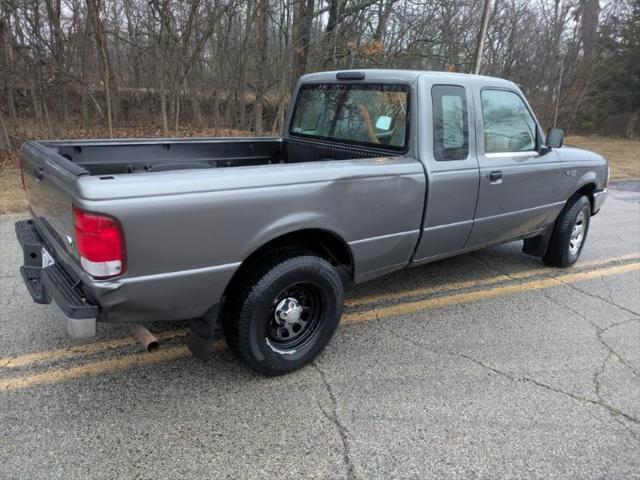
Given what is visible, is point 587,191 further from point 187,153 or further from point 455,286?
point 187,153

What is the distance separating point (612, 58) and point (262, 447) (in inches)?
1077

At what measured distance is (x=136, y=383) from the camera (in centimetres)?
302

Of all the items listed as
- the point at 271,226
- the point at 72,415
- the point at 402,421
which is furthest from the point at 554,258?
the point at 72,415

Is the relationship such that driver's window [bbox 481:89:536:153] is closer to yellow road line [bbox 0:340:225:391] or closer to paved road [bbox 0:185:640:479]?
paved road [bbox 0:185:640:479]

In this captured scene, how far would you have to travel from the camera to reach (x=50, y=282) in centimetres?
272

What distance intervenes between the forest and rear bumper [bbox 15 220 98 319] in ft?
31.4

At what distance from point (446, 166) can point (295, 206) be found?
1364mm

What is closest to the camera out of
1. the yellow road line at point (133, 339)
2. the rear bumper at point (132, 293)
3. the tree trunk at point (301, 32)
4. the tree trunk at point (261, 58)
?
the rear bumper at point (132, 293)

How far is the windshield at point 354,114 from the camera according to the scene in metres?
3.74

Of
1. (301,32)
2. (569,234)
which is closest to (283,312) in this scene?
(569,234)

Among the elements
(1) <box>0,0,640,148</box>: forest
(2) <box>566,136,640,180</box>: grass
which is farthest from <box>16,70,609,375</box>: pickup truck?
(2) <box>566,136,640,180</box>: grass

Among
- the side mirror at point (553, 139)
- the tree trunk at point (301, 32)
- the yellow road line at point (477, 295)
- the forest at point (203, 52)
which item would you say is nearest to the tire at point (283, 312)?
the yellow road line at point (477, 295)

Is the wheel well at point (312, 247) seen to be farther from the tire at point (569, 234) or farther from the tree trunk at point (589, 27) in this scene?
the tree trunk at point (589, 27)

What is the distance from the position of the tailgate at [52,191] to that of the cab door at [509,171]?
289 cm
